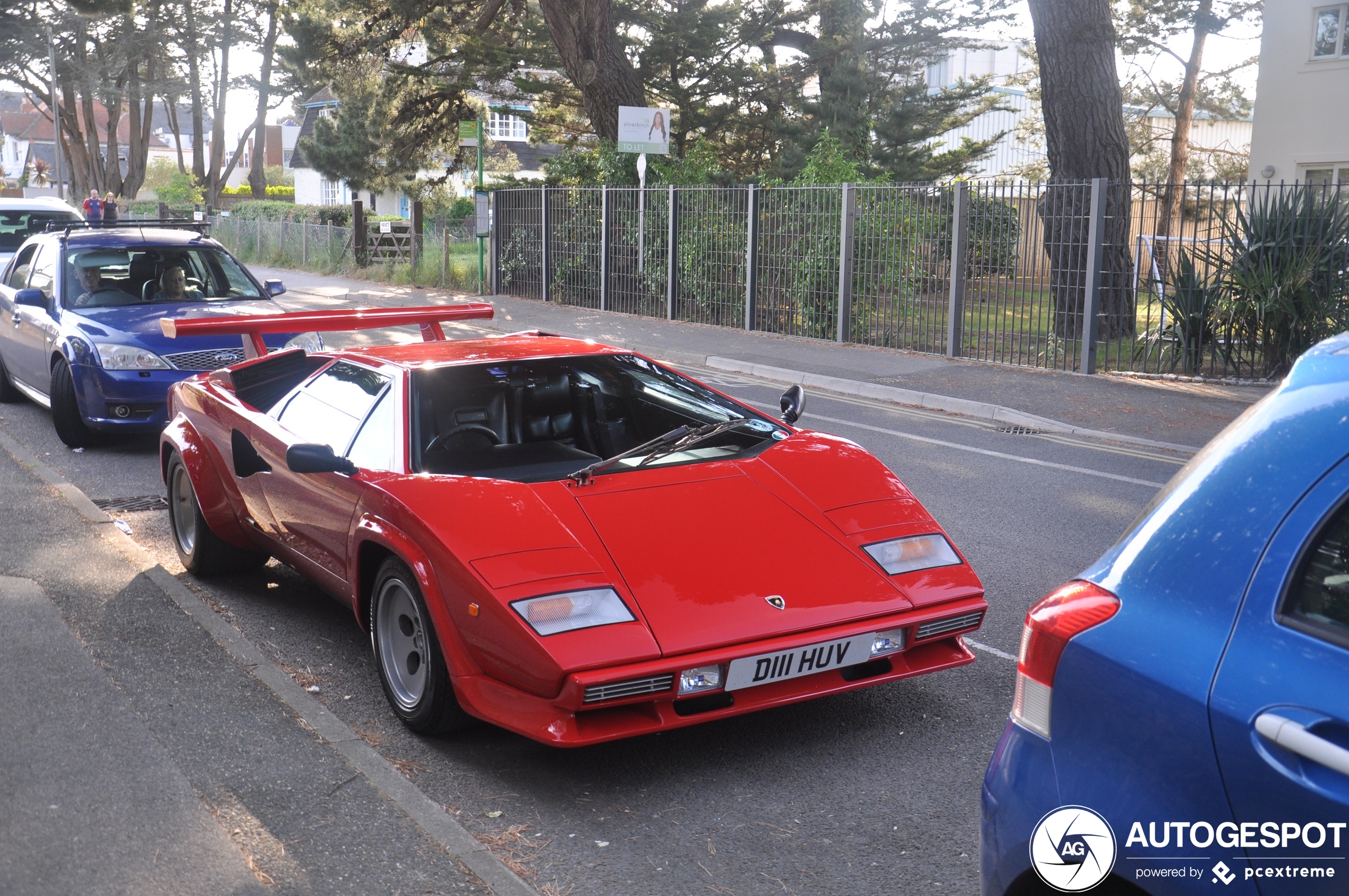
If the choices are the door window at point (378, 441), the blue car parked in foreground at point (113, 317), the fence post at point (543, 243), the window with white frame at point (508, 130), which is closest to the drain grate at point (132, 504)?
the blue car parked in foreground at point (113, 317)

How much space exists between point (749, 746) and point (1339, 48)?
24.2 meters

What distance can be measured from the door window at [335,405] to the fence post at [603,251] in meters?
16.4

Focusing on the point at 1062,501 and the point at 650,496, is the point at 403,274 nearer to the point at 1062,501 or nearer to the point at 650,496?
the point at 1062,501

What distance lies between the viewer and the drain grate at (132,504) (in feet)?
25.2

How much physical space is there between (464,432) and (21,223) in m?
14.2

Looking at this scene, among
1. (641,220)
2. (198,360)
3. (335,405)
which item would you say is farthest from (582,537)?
(641,220)

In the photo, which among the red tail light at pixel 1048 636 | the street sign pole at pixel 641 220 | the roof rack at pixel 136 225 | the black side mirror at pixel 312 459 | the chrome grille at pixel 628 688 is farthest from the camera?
the street sign pole at pixel 641 220

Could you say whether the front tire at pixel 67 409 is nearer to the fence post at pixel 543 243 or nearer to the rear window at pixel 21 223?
the rear window at pixel 21 223

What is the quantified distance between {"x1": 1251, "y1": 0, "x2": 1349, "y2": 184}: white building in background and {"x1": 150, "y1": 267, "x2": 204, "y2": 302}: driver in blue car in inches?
813

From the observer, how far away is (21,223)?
1627 cm

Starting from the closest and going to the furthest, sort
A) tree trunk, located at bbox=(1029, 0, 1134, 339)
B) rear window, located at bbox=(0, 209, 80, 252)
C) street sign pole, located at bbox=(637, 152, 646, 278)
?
tree trunk, located at bbox=(1029, 0, 1134, 339), rear window, located at bbox=(0, 209, 80, 252), street sign pole, located at bbox=(637, 152, 646, 278)

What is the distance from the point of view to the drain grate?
7.67 meters

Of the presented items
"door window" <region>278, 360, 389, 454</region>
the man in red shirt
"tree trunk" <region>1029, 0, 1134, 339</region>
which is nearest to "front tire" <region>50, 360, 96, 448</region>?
"door window" <region>278, 360, 389, 454</region>

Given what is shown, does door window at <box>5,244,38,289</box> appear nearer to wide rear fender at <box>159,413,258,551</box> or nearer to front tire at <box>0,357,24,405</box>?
front tire at <box>0,357,24,405</box>
